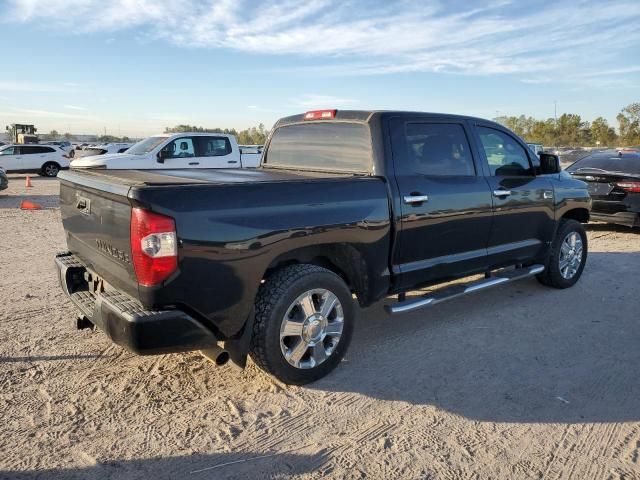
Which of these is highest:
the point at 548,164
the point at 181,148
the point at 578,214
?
the point at 181,148

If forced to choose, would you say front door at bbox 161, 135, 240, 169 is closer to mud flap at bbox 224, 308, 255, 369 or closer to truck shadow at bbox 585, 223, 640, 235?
truck shadow at bbox 585, 223, 640, 235

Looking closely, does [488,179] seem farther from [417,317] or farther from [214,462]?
[214,462]

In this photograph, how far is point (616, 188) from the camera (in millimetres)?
8969

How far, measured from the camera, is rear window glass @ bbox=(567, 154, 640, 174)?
9.17 m

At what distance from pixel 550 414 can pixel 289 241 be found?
1956 mm

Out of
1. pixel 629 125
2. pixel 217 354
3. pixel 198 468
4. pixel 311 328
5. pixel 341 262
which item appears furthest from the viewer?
pixel 629 125

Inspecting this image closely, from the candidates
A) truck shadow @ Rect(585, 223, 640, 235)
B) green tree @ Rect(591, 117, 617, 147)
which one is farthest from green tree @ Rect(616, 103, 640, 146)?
truck shadow @ Rect(585, 223, 640, 235)

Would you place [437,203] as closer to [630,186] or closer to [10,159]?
[630,186]

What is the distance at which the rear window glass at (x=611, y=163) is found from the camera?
9169 mm

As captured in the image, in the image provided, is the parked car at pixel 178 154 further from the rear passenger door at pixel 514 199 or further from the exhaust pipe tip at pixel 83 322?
the exhaust pipe tip at pixel 83 322

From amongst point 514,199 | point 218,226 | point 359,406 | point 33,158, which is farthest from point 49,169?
point 359,406

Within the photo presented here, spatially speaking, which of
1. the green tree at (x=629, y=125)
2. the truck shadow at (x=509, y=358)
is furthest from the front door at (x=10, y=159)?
the green tree at (x=629, y=125)

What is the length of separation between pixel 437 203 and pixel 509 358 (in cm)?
133

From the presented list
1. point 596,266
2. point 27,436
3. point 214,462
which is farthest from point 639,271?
point 27,436
